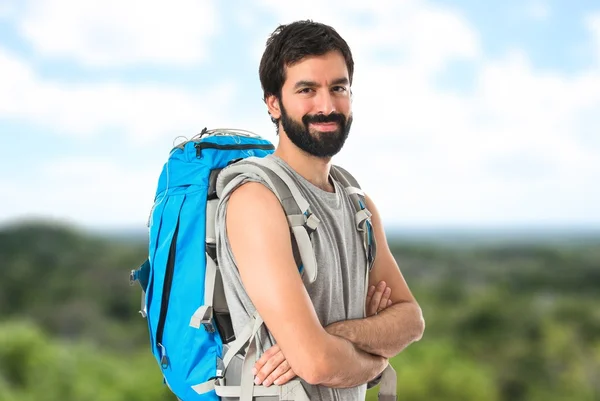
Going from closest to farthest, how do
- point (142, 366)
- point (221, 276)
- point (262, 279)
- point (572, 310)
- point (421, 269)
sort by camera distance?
1. point (262, 279)
2. point (221, 276)
3. point (142, 366)
4. point (572, 310)
5. point (421, 269)

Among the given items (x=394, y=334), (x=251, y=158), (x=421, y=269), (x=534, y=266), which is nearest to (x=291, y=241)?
(x=251, y=158)

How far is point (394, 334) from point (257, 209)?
642 millimetres

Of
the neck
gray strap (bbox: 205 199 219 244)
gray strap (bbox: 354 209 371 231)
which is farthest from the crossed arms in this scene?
gray strap (bbox: 354 209 371 231)

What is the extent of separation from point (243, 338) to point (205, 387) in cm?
22

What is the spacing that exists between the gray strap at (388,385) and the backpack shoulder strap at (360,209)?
1.19 ft

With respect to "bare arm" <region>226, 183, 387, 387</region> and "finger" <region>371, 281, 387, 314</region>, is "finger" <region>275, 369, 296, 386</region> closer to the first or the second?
"bare arm" <region>226, 183, 387, 387</region>

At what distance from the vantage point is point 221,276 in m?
2.00

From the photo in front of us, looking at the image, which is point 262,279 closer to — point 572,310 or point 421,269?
point 572,310

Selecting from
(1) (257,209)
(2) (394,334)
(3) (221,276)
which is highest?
(1) (257,209)

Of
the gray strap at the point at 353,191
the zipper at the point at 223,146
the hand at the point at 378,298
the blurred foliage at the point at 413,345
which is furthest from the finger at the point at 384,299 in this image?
the blurred foliage at the point at 413,345

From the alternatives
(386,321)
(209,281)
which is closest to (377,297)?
(386,321)

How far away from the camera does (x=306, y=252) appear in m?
1.91

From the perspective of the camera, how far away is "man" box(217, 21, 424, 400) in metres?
1.82

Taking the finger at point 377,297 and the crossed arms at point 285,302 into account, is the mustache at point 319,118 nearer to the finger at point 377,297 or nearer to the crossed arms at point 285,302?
the crossed arms at point 285,302
